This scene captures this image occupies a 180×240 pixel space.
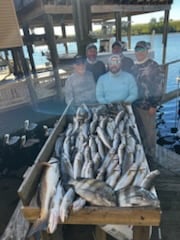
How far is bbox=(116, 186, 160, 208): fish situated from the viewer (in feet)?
4.79

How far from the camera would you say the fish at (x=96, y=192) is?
59.2 inches

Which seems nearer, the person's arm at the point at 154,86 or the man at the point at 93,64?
the person's arm at the point at 154,86

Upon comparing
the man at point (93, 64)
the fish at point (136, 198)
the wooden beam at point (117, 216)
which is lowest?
the wooden beam at point (117, 216)

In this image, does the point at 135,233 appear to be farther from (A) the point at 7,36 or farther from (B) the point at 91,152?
(A) the point at 7,36

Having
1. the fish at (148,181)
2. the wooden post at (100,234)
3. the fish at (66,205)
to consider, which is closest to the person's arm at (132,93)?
the fish at (148,181)

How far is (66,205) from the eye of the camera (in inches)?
58.4

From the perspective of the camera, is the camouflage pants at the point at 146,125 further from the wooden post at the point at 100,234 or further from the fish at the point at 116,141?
the wooden post at the point at 100,234

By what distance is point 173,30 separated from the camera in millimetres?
44688

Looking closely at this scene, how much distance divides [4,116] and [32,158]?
2953mm

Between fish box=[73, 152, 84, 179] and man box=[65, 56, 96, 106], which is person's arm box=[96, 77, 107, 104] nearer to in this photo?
man box=[65, 56, 96, 106]

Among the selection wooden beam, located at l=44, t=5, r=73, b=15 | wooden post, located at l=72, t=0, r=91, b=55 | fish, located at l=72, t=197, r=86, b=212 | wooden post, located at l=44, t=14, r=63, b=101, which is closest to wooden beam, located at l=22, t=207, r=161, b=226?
fish, located at l=72, t=197, r=86, b=212

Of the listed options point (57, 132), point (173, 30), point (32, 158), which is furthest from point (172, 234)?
point (173, 30)

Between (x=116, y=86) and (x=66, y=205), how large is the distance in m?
2.10

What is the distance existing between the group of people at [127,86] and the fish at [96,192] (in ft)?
Answer: 6.12
